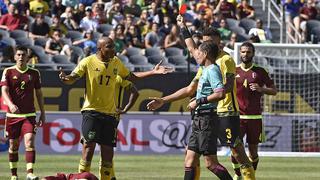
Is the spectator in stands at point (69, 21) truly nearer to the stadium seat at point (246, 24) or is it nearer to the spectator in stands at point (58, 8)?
the spectator in stands at point (58, 8)

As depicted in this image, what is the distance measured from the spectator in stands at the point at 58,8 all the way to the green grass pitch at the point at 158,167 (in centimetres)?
691

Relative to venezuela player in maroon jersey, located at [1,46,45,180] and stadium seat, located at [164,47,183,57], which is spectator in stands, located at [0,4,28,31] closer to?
stadium seat, located at [164,47,183,57]

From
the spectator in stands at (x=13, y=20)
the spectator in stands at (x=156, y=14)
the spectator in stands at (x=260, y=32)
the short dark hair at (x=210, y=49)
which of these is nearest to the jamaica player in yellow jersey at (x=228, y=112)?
the short dark hair at (x=210, y=49)

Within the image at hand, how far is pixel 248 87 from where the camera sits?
55.6 feet

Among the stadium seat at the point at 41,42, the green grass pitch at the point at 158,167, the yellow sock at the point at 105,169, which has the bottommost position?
the green grass pitch at the point at 158,167

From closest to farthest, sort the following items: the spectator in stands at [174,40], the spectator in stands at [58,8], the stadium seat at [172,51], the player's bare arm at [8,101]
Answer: the player's bare arm at [8,101]
the stadium seat at [172,51]
the spectator in stands at [174,40]
the spectator in stands at [58,8]

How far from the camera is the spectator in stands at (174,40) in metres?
29.0

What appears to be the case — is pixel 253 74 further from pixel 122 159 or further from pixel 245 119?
pixel 122 159

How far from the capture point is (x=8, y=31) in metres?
27.9

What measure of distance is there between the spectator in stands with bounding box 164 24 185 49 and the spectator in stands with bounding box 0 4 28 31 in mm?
4153

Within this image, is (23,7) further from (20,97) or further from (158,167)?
(20,97)

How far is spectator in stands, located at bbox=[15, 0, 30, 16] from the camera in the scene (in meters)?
28.9

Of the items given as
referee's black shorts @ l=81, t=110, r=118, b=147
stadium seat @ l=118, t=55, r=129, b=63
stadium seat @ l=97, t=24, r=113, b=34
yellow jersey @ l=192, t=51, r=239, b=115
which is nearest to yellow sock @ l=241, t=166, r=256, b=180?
yellow jersey @ l=192, t=51, r=239, b=115

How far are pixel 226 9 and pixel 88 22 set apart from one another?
467 cm
